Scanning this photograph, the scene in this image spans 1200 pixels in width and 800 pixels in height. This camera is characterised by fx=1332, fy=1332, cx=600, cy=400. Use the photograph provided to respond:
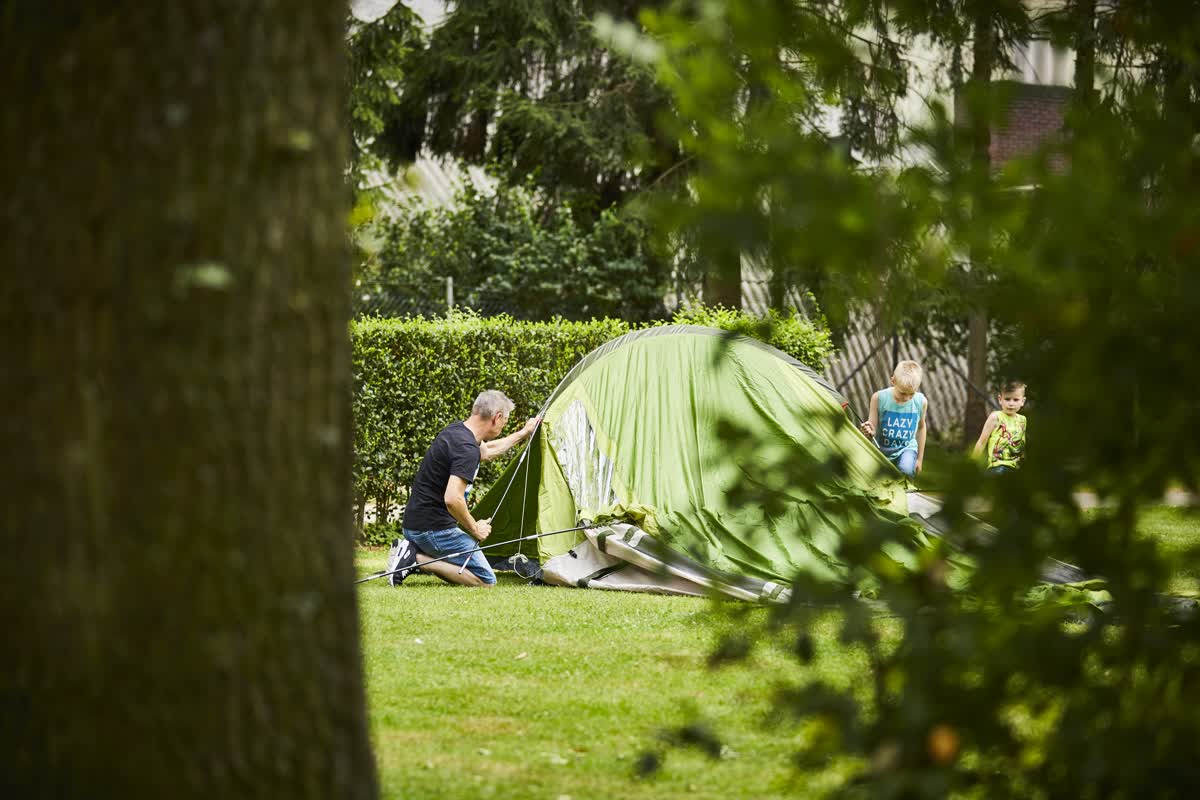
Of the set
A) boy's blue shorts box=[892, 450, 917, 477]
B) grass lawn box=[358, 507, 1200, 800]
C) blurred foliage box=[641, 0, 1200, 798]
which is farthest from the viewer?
boy's blue shorts box=[892, 450, 917, 477]

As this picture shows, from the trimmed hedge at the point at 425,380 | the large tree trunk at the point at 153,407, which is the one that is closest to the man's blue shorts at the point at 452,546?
the trimmed hedge at the point at 425,380

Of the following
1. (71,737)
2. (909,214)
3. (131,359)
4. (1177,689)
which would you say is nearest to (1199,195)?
(909,214)

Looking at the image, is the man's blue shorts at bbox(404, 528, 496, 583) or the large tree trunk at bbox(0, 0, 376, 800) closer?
the large tree trunk at bbox(0, 0, 376, 800)

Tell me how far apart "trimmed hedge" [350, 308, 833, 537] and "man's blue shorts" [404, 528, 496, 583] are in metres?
2.00

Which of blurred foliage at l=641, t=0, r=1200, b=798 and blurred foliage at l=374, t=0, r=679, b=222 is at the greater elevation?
blurred foliage at l=374, t=0, r=679, b=222

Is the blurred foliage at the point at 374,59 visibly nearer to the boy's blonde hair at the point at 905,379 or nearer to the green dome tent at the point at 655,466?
the green dome tent at the point at 655,466

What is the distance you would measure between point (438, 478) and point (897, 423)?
144 inches

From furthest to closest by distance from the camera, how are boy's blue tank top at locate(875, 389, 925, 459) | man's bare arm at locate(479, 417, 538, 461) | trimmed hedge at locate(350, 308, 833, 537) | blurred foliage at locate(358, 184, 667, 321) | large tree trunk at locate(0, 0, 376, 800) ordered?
blurred foliage at locate(358, 184, 667, 321), trimmed hedge at locate(350, 308, 833, 537), boy's blue tank top at locate(875, 389, 925, 459), man's bare arm at locate(479, 417, 538, 461), large tree trunk at locate(0, 0, 376, 800)

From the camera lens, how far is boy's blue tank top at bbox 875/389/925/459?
33.3 ft

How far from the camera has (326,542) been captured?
92.2 inches

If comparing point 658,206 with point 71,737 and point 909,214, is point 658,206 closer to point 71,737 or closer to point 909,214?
point 909,214

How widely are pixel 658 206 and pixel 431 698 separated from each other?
3431 mm

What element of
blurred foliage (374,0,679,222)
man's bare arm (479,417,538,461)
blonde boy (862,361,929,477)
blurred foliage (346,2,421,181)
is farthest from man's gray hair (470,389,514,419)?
blurred foliage (374,0,679,222)

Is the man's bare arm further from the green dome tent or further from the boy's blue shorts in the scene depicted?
the boy's blue shorts
